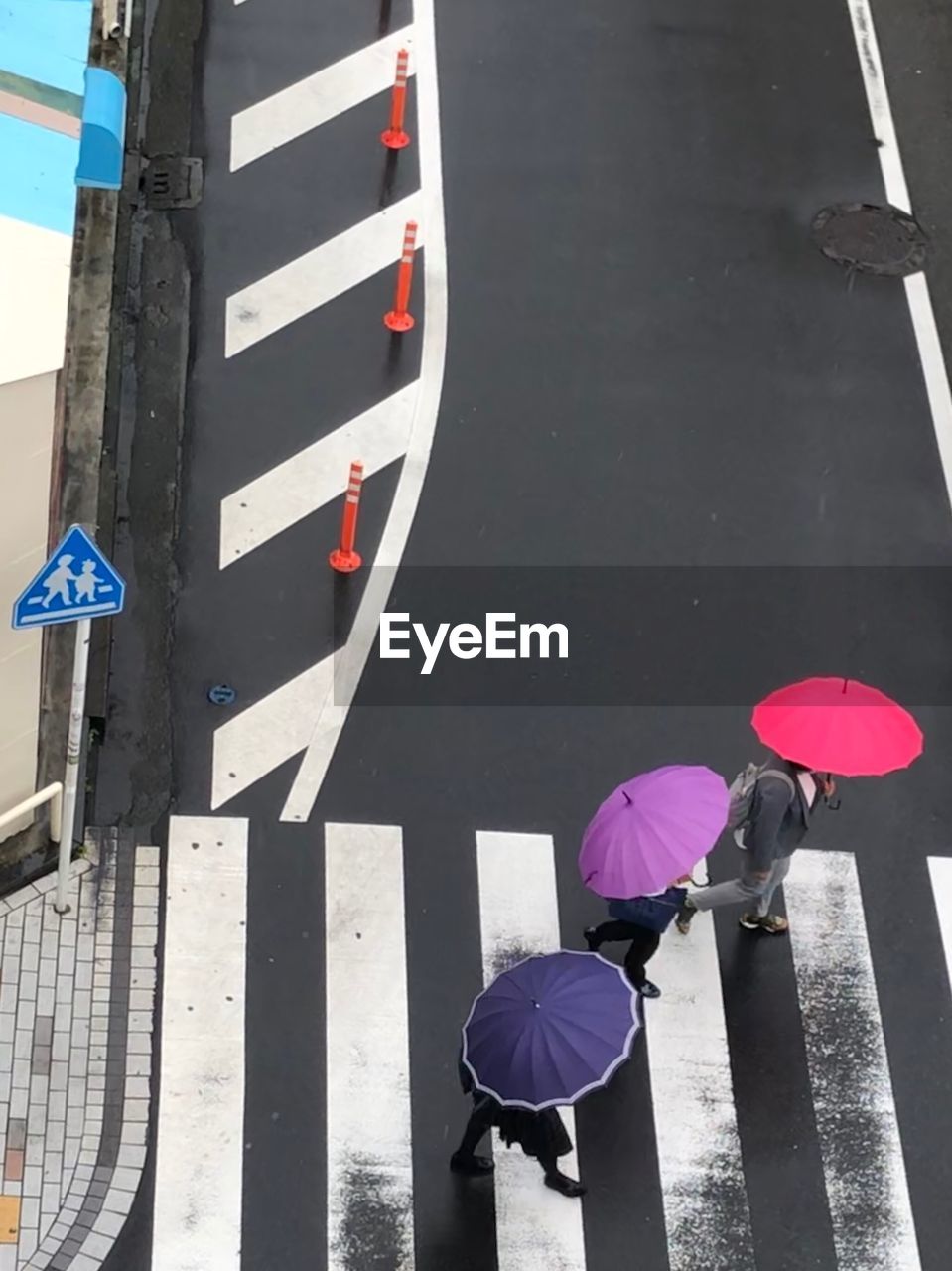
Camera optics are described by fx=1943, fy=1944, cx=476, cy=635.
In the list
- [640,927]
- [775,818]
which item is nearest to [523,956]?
[640,927]

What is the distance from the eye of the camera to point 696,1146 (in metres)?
11.2

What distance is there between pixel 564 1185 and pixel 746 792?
8.02 feet

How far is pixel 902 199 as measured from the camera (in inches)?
660

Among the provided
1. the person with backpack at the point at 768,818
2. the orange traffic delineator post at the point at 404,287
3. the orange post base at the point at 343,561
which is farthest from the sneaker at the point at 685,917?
the orange traffic delineator post at the point at 404,287

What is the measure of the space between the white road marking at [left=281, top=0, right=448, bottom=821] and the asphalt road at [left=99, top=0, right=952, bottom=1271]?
0.11 m

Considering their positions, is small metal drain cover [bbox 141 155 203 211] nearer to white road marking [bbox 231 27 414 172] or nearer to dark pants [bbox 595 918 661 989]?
white road marking [bbox 231 27 414 172]

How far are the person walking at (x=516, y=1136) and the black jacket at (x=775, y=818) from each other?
1917 millimetres

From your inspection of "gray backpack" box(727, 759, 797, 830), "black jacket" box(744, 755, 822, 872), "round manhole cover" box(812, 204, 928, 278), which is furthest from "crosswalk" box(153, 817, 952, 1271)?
"round manhole cover" box(812, 204, 928, 278)

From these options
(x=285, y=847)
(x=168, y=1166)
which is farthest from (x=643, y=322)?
(x=168, y=1166)

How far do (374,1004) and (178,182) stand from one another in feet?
25.1

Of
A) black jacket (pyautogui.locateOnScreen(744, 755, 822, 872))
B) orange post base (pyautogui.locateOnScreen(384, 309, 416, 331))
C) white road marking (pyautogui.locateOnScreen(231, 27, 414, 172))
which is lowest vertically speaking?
black jacket (pyautogui.locateOnScreen(744, 755, 822, 872))

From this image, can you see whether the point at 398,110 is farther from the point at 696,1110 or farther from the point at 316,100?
the point at 696,1110

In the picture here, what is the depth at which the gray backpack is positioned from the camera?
11117 mm

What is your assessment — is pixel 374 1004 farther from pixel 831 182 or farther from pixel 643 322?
pixel 831 182
